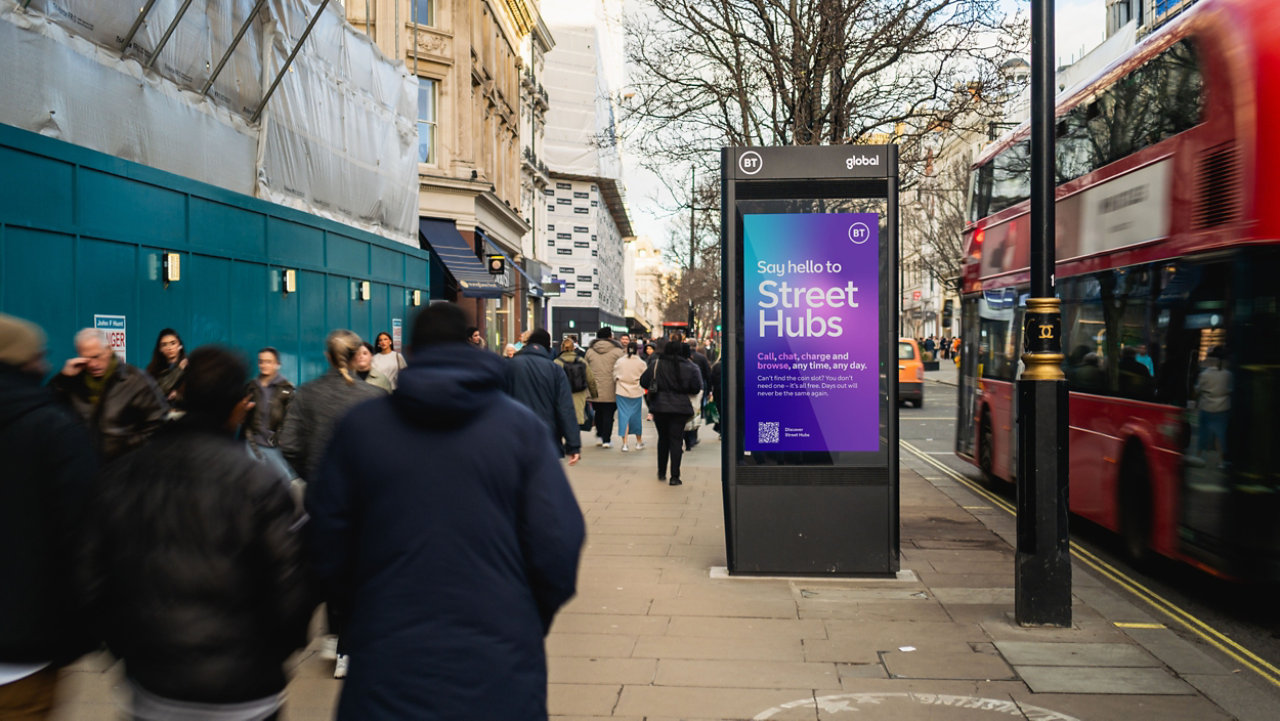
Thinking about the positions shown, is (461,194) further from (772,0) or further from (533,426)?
(533,426)

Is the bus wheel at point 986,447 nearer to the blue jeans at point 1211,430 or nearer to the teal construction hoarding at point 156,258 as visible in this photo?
the blue jeans at point 1211,430

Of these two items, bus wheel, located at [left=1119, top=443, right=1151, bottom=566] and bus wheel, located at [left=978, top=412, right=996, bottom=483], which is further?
bus wheel, located at [left=978, top=412, right=996, bottom=483]

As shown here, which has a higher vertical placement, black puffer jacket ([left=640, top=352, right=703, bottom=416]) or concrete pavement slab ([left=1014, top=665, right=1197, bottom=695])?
black puffer jacket ([left=640, top=352, right=703, bottom=416])

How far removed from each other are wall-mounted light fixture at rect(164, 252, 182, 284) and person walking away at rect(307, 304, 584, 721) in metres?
10.4

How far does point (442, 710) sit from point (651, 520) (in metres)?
8.24

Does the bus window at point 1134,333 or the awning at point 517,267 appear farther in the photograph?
the awning at point 517,267

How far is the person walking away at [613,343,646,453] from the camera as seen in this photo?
17297 millimetres

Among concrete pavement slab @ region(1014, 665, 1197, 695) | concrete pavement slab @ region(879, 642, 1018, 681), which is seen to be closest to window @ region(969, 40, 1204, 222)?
concrete pavement slab @ region(1014, 665, 1197, 695)

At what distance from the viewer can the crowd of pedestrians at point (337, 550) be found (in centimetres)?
267

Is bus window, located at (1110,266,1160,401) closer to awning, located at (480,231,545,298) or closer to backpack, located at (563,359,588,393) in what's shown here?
backpack, located at (563,359,588,393)

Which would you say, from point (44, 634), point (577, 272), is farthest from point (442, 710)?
point (577, 272)

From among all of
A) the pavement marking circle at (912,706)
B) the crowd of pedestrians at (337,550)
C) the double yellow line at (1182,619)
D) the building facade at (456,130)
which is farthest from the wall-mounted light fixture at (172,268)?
the building facade at (456,130)

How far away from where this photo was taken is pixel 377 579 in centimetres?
269

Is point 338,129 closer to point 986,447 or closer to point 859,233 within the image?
point 986,447
